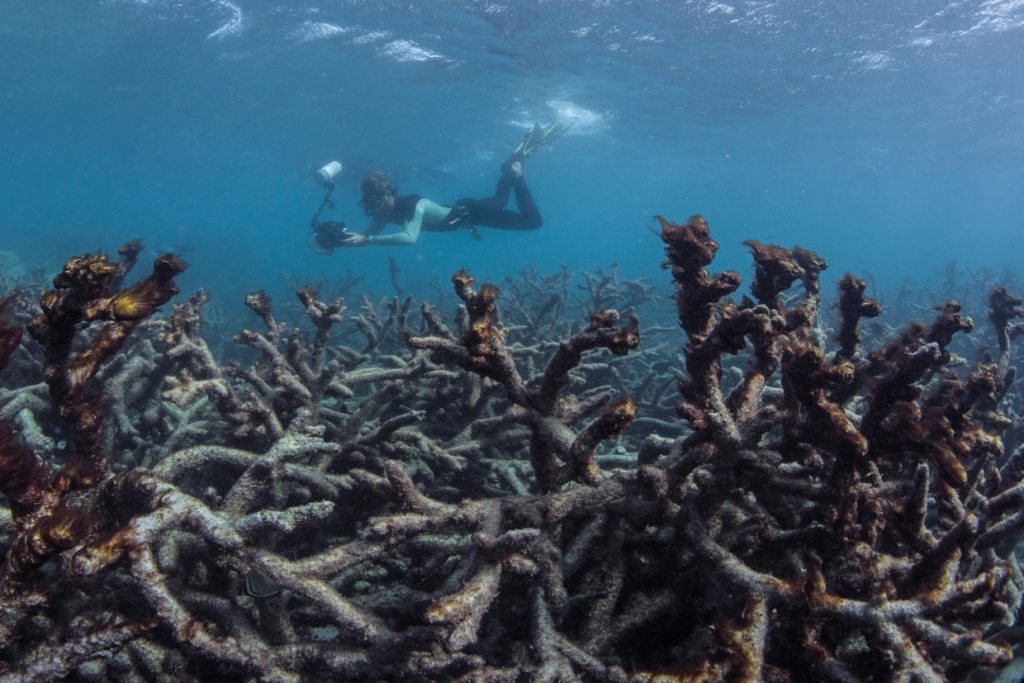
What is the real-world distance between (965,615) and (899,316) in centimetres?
1797

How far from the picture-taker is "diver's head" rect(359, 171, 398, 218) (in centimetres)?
1263

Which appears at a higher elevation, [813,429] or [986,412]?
[813,429]

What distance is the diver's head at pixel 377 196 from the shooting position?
41.4 ft

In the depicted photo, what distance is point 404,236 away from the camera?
1029 cm

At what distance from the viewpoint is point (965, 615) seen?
193cm

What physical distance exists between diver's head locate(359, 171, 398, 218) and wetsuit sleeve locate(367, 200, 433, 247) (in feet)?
3.14

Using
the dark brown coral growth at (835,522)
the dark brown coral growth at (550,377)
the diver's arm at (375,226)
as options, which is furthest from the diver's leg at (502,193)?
the dark brown coral growth at (835,522)

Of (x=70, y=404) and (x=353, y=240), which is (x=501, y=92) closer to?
(x=353, y=240)

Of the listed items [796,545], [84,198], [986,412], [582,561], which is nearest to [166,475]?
[582,561]

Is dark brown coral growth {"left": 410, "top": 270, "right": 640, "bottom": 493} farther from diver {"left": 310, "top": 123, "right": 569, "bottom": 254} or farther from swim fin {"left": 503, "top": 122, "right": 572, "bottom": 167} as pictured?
swim fin {"left": 503, "top": 122, "right": 572, "bottom": 167}

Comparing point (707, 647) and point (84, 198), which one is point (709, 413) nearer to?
point (707, 647)

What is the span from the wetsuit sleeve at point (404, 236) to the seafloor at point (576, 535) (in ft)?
22.3

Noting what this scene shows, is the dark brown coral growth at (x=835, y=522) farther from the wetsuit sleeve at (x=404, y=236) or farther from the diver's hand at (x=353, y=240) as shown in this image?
the wetsuit sleeve at (x=404, y=236)

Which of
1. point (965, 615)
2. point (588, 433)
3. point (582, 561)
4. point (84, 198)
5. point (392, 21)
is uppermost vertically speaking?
point (392, 21)
